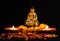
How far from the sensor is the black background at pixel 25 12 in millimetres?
3768

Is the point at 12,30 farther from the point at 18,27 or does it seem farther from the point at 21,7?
the point at 21,7

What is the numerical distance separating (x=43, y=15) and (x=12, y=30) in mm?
468

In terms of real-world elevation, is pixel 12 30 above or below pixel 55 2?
below

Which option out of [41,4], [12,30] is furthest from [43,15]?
[12,30]

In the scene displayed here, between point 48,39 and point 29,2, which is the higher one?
point 29,2

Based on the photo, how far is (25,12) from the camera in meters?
3.80

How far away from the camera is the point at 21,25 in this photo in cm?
378

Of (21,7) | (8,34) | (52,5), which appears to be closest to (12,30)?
(8,34)

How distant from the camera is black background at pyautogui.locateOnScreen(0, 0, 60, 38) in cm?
377

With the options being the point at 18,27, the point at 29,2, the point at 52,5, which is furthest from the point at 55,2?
the point at 18,27

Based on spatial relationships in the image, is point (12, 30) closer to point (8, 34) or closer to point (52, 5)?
point (8, 34)

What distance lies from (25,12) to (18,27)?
8.9 inches

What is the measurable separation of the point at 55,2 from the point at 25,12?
43 cm

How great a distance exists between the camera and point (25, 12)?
3797 mm
